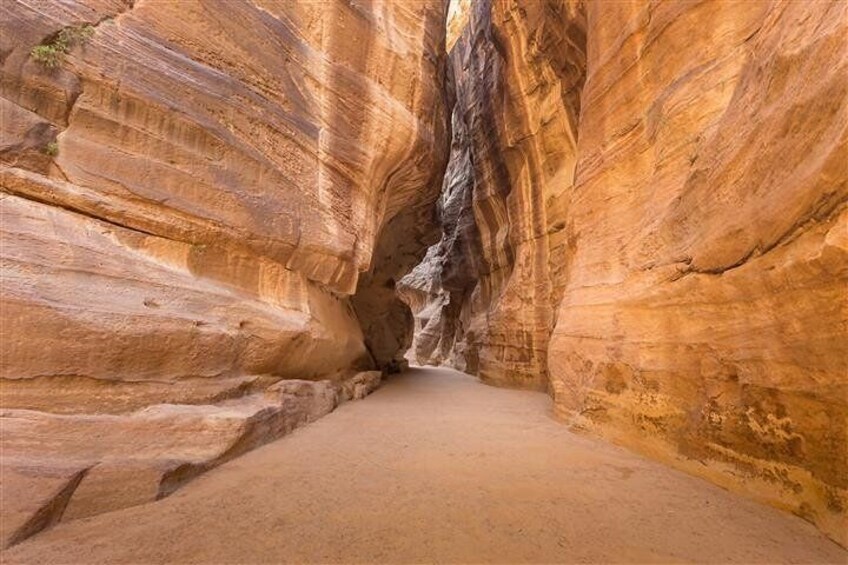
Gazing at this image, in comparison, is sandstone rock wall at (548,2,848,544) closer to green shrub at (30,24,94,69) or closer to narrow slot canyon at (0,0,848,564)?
narrow slot canyon at (0,0,848,564)

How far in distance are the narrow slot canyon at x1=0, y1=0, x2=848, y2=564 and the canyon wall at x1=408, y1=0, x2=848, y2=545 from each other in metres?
0.03

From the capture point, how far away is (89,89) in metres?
4.05

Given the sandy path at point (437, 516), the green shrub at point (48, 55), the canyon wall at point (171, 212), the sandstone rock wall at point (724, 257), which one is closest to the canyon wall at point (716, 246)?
the sandstone rock wall at point (724, 257)

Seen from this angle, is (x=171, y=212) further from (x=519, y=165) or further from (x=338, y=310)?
(x=519, y=165)

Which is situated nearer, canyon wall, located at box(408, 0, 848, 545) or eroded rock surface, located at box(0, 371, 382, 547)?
eroded rock surface, located at box(0, 371, 382, 547)

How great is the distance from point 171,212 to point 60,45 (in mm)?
1944

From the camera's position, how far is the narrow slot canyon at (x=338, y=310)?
2.46 meters

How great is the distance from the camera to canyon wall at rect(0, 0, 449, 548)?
3070mm

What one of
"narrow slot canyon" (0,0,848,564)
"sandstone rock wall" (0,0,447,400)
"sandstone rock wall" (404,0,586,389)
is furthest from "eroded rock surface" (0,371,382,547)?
"sandstone rock wall" (404,0,586,389)

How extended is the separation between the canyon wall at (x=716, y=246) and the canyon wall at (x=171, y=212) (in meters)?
4.35

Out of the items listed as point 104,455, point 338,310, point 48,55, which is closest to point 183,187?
point 48,55

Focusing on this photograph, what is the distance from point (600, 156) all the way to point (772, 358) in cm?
444

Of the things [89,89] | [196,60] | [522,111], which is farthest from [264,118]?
[522,111]

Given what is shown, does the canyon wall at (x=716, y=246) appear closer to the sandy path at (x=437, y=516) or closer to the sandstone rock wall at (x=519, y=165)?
the sandy path at (x=437, y=516)
